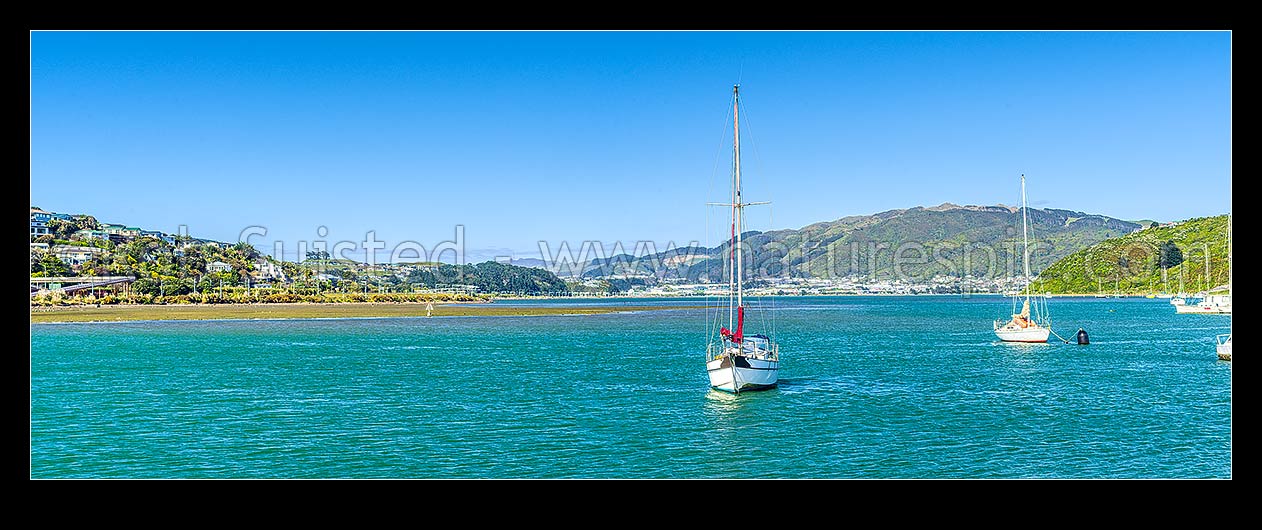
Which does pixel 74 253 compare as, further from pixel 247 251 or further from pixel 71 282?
pixel 247 251

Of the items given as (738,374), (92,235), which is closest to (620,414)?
(738,374)

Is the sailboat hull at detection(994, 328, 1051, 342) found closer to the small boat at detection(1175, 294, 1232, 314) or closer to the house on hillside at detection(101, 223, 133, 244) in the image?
the small boat at detection(1175, 294, 1232, 314)

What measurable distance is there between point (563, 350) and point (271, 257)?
137153 mm

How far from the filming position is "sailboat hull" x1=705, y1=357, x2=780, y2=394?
100ft

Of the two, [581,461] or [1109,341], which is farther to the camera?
[1109,341]

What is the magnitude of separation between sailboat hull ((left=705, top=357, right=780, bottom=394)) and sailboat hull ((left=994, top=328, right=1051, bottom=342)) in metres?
31.7

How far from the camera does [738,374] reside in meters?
30.7

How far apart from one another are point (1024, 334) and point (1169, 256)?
6468 inches

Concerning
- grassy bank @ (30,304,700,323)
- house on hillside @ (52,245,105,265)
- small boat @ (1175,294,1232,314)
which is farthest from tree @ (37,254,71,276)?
small boat @ (1175,294,1232,314)

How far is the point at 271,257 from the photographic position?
17625cm
